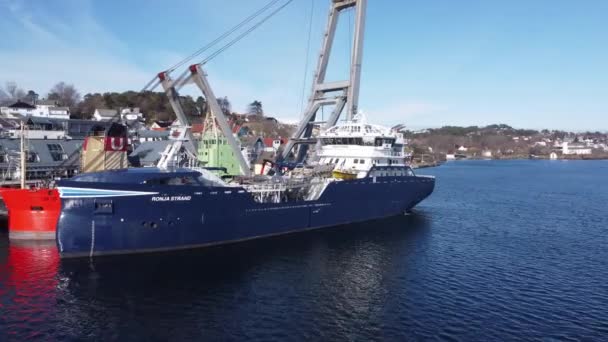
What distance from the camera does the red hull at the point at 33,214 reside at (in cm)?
2403

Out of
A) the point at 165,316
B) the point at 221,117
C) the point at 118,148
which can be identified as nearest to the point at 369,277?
the point at 165,316

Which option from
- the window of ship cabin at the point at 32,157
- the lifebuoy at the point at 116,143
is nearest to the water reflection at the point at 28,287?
the lifebuoy at the point at 116,143

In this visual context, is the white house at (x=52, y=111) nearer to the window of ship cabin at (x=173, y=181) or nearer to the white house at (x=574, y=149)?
the window of ship cabin at (x=173, y=181)

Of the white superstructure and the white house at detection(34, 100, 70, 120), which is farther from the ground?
the white house at detection(34, 100, 70, 120)

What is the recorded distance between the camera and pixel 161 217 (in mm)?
21266

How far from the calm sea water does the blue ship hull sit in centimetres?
75

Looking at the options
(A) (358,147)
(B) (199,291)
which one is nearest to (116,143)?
(A) (358,147)

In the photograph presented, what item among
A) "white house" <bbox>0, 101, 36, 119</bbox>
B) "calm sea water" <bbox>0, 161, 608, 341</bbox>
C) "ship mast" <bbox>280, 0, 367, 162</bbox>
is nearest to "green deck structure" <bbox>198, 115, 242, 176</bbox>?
"ship mast" <bbox>280, 0, 367, 162</bbox>

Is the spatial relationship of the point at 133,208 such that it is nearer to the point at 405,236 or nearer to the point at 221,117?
the point at 221,117

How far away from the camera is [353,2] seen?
38.5m

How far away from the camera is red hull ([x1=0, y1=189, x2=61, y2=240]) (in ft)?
78.8

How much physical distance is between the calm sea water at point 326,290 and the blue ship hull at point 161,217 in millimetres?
753

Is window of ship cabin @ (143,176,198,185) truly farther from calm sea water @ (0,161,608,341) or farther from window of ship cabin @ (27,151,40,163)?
window of ship cabin @ (27,151,40,163)

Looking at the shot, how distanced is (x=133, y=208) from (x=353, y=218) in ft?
52.4
